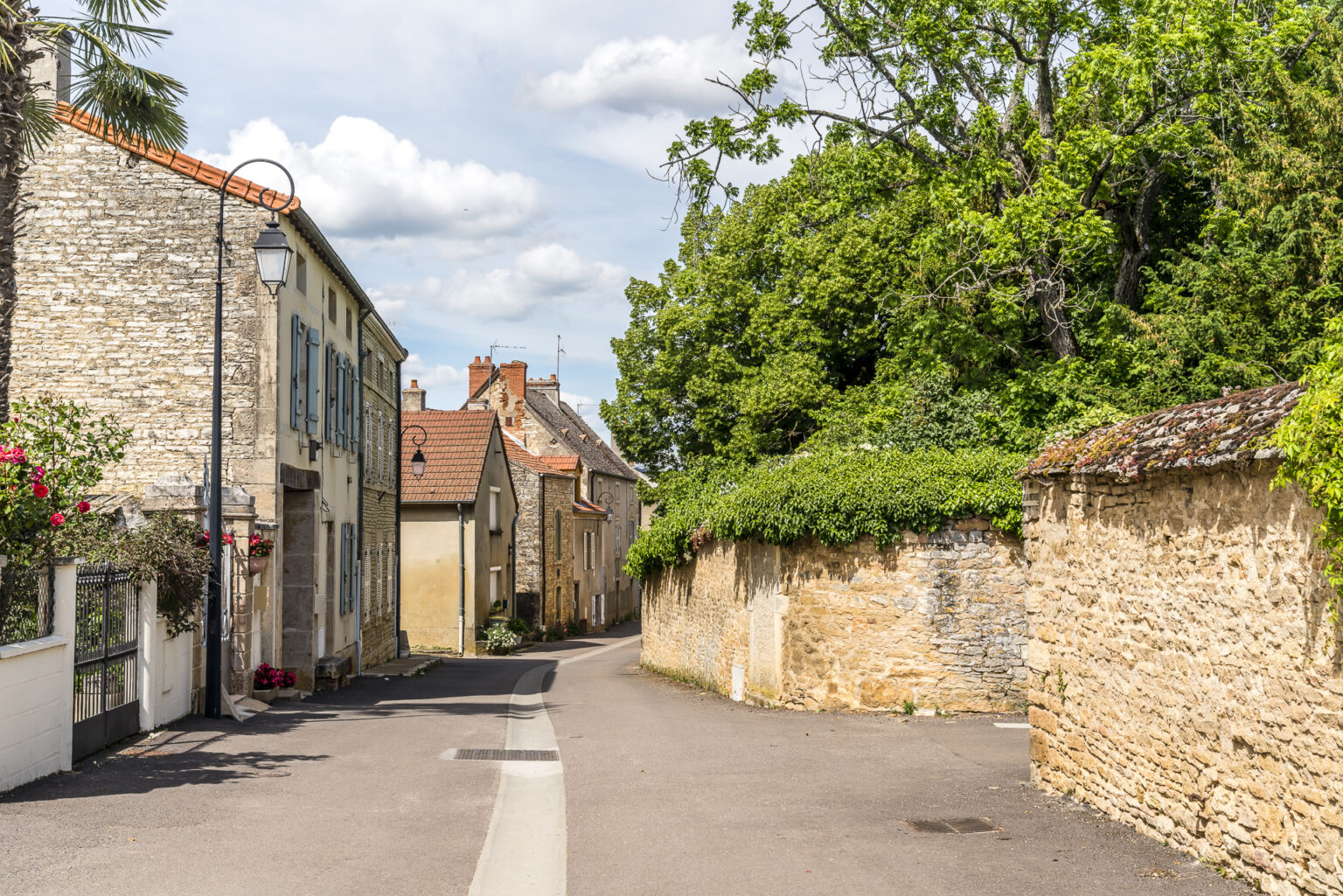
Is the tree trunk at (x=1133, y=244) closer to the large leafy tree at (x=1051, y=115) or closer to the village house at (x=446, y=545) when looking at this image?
the large leafy tree at (x=1051, y=115)

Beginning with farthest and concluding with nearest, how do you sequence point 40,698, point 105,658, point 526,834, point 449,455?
point 449,455 → point 105,658 → point 40,698 → point 526,834

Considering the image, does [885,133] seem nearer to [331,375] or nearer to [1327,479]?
[331,375]

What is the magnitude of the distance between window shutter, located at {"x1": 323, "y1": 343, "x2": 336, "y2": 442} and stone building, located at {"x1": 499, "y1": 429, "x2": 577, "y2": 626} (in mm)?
20835

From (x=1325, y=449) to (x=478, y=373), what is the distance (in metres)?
46.8

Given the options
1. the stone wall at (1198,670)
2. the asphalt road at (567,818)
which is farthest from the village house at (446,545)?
the stone wall at (1198,670)

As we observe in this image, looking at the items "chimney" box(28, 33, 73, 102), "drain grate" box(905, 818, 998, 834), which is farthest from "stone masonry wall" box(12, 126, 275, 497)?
"drain grate" box(905, 818, 998, 834)

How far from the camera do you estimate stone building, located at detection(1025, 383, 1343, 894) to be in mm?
5402

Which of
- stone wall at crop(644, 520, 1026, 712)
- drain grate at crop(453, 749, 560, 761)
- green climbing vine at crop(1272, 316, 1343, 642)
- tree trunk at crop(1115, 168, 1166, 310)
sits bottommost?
drain grate at crop(453, 749, 560, 761)

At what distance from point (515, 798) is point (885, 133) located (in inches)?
591

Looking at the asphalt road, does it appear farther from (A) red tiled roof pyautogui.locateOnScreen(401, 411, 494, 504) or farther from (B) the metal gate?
(A) red tiled roof pyautogui.locateOnScreen(401, 411, 494, 504)

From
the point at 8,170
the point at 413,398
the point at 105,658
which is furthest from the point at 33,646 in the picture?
the point at 413,398

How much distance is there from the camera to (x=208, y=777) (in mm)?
8781

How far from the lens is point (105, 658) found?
977 cm

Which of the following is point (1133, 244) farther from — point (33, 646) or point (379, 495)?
point (33, 646)
